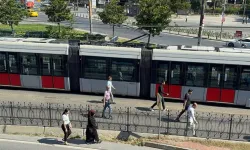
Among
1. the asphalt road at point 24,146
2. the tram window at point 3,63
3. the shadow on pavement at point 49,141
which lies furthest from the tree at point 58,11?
the asphalt road at point 24,146

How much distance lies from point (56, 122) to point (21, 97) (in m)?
5.34

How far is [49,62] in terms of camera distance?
1923 cm

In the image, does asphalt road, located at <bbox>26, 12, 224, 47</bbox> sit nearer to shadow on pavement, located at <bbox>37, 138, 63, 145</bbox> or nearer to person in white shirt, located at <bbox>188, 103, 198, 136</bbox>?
shadow on pavement, located at <bbox>37, 138, 63, 145</bbox>

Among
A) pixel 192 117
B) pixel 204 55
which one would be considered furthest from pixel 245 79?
pixel 192 117

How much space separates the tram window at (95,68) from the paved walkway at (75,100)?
128cm

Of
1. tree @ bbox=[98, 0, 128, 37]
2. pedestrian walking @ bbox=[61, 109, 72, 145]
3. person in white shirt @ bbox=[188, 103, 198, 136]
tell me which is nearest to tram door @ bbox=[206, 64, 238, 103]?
person in white shirt @ bbox=[188, 103, 198, 136]

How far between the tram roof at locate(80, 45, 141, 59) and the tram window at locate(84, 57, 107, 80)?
34 cm

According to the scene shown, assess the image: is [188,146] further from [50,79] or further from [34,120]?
[50,79]

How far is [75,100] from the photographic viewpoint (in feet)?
Result: 61.4

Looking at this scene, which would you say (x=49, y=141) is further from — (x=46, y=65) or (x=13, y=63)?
(x=13, y=63)

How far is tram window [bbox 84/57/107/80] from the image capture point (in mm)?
18688

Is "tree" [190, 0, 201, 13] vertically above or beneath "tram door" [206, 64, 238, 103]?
above

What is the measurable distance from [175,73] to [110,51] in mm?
3727

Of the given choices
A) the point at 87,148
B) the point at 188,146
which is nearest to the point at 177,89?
the point at 188,146
